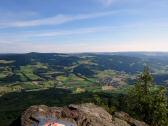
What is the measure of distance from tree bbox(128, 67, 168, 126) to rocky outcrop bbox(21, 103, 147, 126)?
1833 inches

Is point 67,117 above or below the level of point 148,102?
above

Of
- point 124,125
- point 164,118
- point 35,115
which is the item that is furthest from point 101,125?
point 164,118

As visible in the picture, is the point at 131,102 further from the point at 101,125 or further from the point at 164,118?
the point at 101,125

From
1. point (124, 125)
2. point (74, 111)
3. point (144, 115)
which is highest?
point (74, 111)

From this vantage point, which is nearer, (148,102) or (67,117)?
(67,117)

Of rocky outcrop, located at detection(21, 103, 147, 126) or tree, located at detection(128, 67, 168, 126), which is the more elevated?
rocky outcrop, located at detection(21, 103, 147, 126)

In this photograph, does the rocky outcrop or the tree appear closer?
the rocky outcrop

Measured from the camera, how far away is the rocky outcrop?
37812 mm

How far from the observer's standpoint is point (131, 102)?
100 metres

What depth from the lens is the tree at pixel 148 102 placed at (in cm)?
8813

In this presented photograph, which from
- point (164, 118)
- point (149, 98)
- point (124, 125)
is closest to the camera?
point (124, 125)

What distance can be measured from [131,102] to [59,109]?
206 feet

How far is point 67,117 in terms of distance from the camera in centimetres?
3984

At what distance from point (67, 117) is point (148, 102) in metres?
58.3
